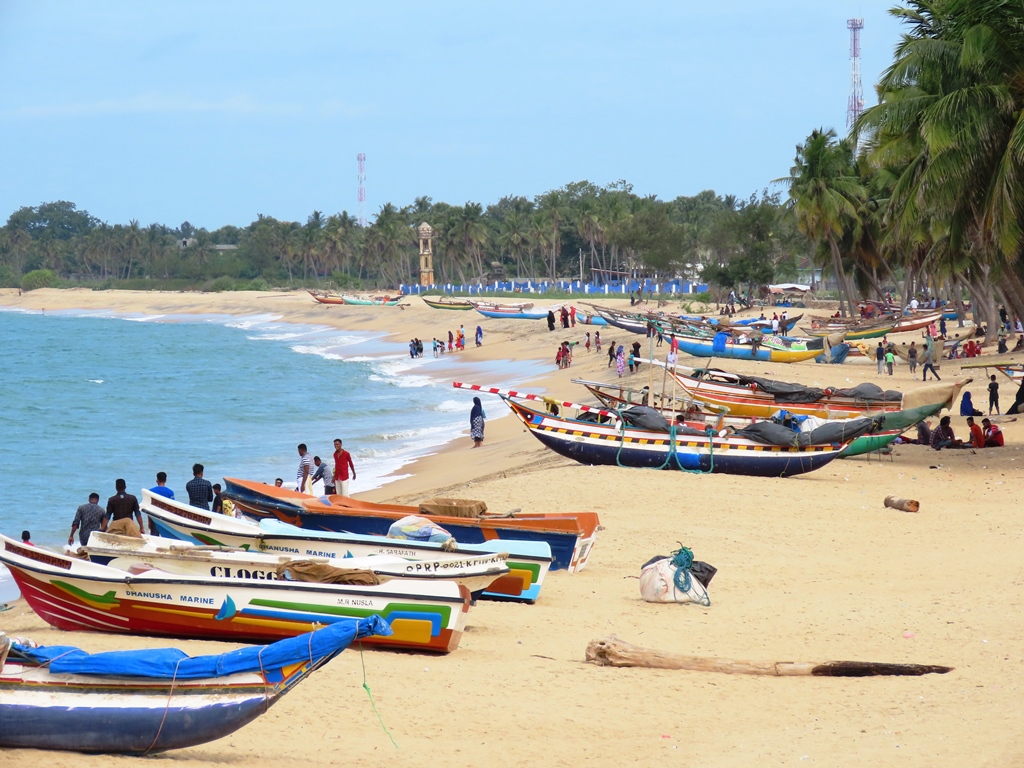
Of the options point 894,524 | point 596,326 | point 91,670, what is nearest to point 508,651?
point 91,670

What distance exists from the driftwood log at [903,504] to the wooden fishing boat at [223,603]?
9294 mm

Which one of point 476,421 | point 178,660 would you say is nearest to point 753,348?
point 476,421

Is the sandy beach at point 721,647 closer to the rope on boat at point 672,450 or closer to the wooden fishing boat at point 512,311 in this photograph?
the rope on boat at point 672,450

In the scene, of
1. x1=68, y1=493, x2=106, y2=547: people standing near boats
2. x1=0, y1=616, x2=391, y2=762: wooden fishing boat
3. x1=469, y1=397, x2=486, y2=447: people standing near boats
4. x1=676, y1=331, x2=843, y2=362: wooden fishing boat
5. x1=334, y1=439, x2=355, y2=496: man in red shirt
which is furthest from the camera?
x1=676, y1=331, x2=843, y2=362: wooden fishing boat

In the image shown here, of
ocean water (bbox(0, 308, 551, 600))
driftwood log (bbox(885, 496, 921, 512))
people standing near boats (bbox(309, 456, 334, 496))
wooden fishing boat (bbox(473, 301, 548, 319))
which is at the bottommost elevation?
ocean water (bbox(0, 308, 551, 600))

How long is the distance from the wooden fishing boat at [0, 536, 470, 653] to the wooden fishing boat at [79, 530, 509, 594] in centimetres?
58

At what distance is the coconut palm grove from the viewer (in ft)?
67.9

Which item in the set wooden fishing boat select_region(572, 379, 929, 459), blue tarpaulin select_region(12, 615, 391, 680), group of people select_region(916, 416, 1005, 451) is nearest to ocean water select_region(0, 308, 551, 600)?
wooden fishing boat select_region(572, 379, 929, 459)

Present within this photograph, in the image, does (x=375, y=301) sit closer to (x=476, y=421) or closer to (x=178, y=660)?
(x=476, y=421)

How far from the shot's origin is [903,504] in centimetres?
1695

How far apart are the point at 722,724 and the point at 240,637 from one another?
4.40m

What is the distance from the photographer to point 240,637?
33.2ft

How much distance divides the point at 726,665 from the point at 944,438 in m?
14.7

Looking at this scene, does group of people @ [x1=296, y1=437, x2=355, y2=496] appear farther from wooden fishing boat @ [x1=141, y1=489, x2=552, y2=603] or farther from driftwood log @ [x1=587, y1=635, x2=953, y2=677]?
driftwood log @ [x1=587, y1=635, x2=953, y2=677]
